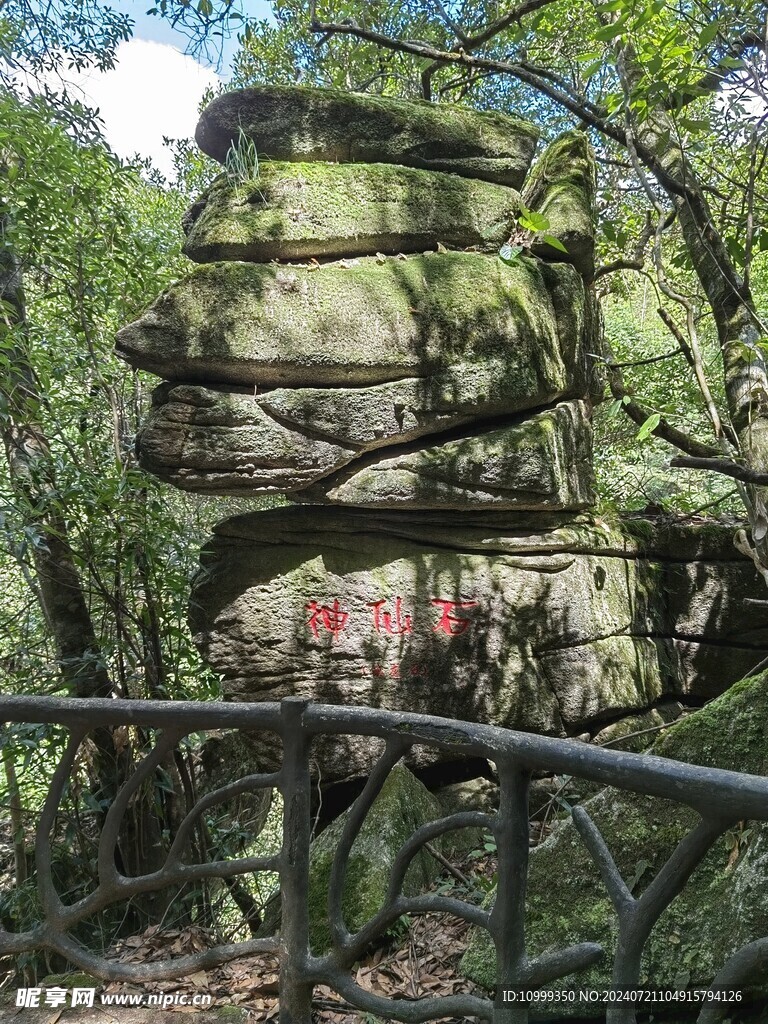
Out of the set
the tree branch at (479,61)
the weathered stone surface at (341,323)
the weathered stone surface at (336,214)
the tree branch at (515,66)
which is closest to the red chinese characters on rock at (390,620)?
the weathered stone surface at (341,323)

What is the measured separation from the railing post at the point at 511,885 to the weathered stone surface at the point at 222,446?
9.98 feet

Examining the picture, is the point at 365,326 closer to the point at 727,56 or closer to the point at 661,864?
the point at 727,56

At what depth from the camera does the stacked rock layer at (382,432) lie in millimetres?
4375

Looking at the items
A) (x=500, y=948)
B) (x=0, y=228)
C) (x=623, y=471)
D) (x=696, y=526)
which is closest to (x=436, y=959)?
(x=500, y=948)

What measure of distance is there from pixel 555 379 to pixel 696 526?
1634mm

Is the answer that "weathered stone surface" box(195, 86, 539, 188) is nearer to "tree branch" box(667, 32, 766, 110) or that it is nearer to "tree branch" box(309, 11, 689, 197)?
"tree branch" box(309, 11, 689, 197)

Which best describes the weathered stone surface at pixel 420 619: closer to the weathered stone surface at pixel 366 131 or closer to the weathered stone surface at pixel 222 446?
the weathered stone surface at pixel 222 446

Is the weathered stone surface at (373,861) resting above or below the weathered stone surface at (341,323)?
below

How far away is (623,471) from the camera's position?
8.59 meters

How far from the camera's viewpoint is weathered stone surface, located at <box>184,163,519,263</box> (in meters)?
4.64

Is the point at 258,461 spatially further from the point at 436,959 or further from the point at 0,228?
the point at 436,959

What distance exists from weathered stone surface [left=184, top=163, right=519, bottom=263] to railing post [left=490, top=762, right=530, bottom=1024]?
12.4 feet

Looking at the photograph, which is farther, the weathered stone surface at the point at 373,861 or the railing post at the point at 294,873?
the weathered stone surface at the point at 373,861

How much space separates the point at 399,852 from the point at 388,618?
2.96m
